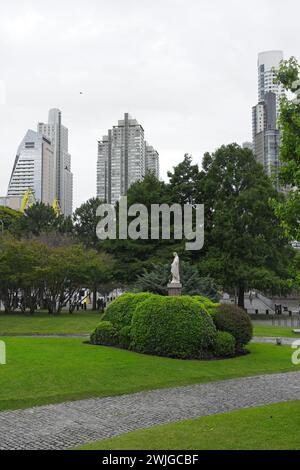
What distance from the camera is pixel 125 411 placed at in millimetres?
10562

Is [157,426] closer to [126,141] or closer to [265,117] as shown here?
[265,117]

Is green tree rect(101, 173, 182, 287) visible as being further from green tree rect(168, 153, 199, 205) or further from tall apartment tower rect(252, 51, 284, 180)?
tall apartment tower rect(252, 51, 284, 180)

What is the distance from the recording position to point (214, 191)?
133 ft

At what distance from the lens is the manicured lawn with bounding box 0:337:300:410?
469 inches

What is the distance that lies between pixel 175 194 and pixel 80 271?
446 inches

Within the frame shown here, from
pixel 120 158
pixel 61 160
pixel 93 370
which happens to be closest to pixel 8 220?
pixel 120 158

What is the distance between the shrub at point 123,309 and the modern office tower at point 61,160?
3910 inches

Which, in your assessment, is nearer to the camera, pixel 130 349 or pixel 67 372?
pixel 67 372

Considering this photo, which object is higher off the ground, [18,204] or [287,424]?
[18,204]

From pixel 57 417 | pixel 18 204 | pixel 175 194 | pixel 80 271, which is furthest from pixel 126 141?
pixel 57 417

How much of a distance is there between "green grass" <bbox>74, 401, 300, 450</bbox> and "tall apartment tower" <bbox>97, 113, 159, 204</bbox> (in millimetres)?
80652

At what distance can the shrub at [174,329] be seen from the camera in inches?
672

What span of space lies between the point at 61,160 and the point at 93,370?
115 metres

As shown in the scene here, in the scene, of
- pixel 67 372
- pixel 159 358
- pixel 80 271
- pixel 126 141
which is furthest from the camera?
pixel 126 141
